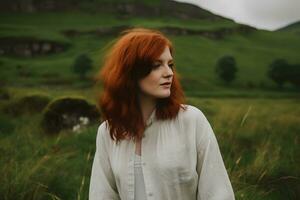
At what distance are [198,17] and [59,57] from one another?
54089 mm

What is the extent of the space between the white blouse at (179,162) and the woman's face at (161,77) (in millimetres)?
135

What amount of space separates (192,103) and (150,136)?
14.0 m

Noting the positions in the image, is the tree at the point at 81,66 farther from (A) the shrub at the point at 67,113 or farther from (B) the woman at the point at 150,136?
(B) the woman at the point at 150,136

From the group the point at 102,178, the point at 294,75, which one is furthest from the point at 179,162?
the point at 294,75

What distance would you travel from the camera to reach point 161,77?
262 centimetres

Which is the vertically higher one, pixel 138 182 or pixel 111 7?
pixel 138 182

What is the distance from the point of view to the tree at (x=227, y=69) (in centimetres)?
7112

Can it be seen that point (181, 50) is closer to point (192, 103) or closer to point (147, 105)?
point (192, 103)

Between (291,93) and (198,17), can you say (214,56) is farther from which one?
(198,17)

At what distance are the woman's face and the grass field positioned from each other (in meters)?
0.80

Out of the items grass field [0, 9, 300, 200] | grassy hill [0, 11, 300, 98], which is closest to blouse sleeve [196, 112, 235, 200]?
grass field [0, 9, 300, 200]

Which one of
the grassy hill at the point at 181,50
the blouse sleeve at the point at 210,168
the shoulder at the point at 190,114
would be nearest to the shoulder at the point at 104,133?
the shoulder at the point at 190,114

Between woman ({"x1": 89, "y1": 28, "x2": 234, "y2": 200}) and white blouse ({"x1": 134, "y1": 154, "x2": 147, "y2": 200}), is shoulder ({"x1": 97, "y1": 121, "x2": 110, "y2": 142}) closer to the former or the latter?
woman ({"x1": 89, "y1": 28, "x2": 234, "y2": 200})

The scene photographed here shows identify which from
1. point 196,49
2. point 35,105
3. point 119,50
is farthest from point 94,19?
point 119,50
